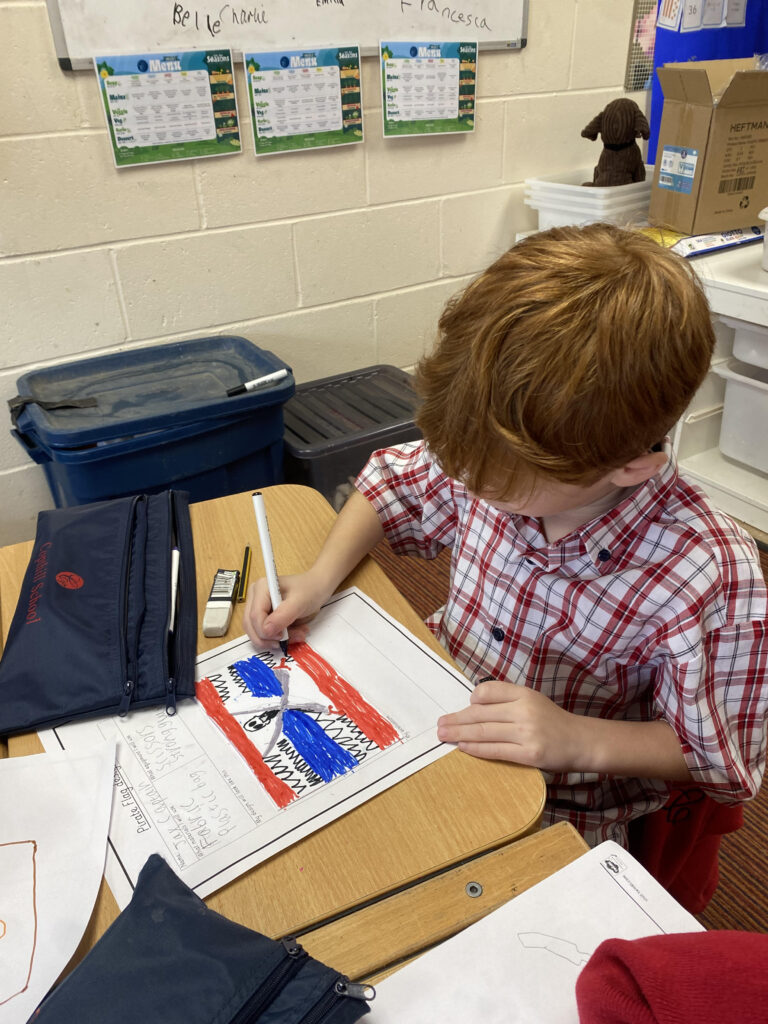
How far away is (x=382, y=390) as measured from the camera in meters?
1.87

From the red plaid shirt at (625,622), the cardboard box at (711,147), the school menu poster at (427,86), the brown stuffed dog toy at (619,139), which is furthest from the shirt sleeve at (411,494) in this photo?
the brown stuffed dog toy at (619,139)

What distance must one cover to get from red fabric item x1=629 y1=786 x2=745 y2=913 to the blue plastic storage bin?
3.34 ft

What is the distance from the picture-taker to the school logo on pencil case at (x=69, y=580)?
2.45ft

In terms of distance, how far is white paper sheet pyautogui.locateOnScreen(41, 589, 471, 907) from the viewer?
21.3 inches

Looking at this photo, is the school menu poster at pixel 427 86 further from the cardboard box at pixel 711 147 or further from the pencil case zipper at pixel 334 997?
the pencil case zipper at pixel 334 997

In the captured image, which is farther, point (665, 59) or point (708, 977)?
point (665, 59)

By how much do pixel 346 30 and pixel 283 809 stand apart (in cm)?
162

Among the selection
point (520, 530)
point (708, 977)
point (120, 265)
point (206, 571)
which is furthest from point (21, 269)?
point (708, 977)

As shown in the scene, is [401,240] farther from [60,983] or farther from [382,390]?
[60,983]

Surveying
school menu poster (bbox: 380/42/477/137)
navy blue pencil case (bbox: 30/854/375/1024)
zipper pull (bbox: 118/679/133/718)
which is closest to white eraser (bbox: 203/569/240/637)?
zipper pull (bbox: 118/679/133/718)

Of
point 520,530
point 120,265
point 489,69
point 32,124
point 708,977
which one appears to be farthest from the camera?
point 489,69

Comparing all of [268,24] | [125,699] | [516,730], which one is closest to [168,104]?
[268,24]

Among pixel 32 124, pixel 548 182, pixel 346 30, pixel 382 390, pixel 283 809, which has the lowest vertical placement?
pixel 382 390

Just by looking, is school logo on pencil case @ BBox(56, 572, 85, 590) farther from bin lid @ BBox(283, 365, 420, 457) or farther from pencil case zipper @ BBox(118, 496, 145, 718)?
bin lid @ BBox(283, 365, 420, 457)
